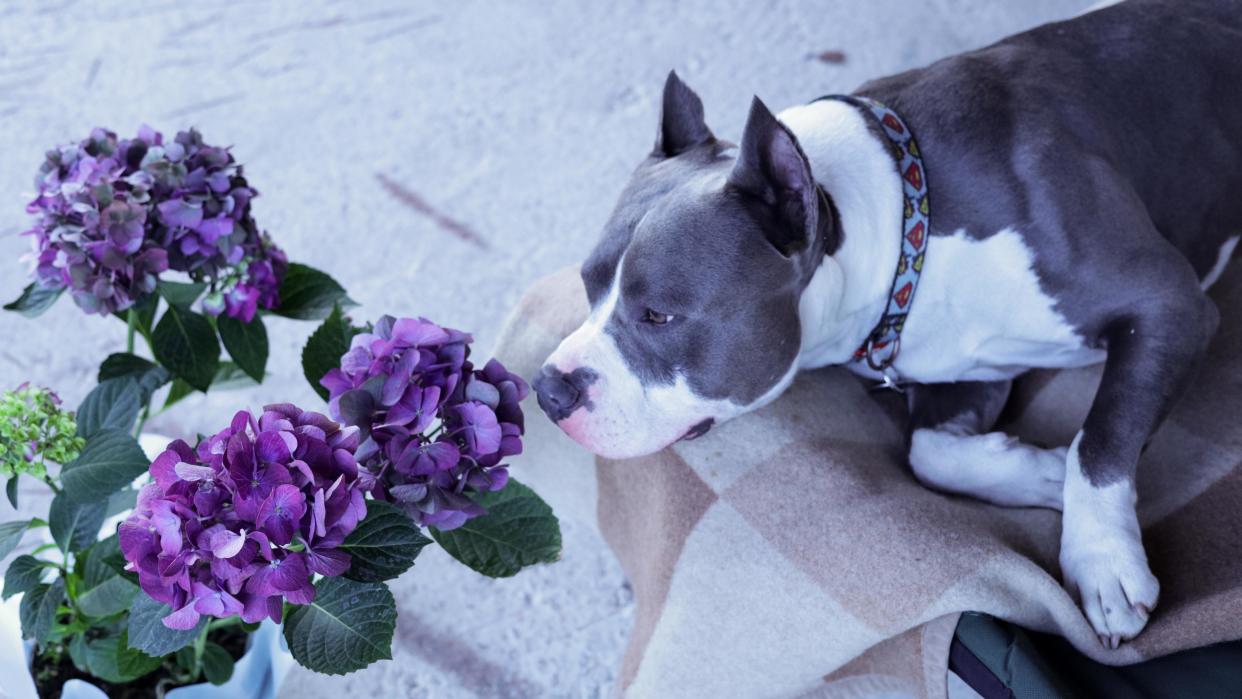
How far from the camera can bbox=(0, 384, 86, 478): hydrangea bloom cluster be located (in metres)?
1.26

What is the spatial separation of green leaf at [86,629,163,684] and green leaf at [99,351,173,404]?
0.33 m

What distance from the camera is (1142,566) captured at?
1.50 metres

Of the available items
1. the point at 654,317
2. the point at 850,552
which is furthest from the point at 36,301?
the point at 850,552

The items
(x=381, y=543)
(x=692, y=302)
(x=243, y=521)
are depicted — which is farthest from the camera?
(x=692, y=302)

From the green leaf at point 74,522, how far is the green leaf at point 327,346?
1.00 feet

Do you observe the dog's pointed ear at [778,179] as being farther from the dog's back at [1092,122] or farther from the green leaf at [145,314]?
the green leaf at [145,314]

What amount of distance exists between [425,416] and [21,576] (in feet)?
1.91

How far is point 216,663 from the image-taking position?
1629mm

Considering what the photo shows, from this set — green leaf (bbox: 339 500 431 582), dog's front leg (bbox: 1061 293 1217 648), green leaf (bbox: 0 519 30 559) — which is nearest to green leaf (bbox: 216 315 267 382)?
green leaf (bbox: 0 519 30 559)

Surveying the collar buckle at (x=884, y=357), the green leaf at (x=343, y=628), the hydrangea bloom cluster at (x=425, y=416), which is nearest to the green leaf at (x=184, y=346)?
the hydrangea bloom cluster at (x=425, y=416)

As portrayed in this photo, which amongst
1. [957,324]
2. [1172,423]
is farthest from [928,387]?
[1172,423]

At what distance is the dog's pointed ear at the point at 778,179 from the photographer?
1.44m

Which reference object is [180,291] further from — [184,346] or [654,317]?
[654,317]

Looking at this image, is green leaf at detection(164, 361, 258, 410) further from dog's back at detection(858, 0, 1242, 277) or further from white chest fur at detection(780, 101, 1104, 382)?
dog's back at detection(858, 0, 1242, 277)
